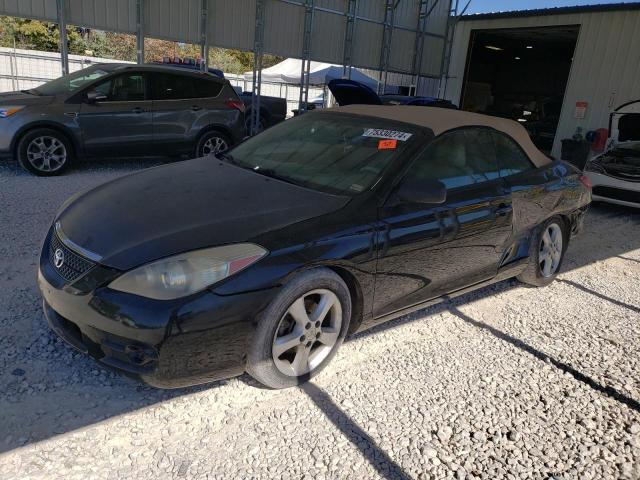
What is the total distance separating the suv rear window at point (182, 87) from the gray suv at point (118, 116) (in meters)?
0.01

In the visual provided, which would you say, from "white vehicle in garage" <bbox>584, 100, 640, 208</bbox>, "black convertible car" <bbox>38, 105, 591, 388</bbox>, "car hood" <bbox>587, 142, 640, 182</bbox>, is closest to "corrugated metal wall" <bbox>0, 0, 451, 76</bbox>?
"white vehicle in garage" <bbox>584, 100, 640, 208</bbox>

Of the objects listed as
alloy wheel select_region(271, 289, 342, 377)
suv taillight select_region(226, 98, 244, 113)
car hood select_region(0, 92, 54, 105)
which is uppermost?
suv taillight select_region(226, 98, 244, 113)

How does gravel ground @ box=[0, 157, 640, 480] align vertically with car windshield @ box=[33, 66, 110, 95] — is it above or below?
below

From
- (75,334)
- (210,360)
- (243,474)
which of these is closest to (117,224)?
(75,334)

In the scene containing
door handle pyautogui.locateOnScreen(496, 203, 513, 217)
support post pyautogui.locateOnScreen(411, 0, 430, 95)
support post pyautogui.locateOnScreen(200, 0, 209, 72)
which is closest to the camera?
door handle pyautogui.locateOnScreen(496, 203, 513, 217)

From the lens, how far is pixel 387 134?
3459 millimetres

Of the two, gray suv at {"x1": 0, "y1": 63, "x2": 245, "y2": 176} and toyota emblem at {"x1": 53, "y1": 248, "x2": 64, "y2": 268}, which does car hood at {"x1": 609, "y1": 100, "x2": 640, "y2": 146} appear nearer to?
gray suv at {"x1": 0, "y1": 63, "x2": 245, "y2": 176}

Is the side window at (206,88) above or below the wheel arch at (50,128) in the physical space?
above

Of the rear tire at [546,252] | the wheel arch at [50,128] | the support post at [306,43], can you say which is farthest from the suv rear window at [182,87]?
the rear tire at [546,252]

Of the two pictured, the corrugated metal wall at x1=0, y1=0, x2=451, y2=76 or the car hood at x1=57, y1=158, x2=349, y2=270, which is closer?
the car hood at x1=57, y1=158, x2=349, y2=270

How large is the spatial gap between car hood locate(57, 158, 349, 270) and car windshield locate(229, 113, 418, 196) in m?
0.17

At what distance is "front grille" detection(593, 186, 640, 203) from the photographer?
295 inches

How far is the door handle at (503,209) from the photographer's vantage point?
12.1ft

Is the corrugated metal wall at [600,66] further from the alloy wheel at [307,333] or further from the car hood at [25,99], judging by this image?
the alloy wheel at [307,333]
